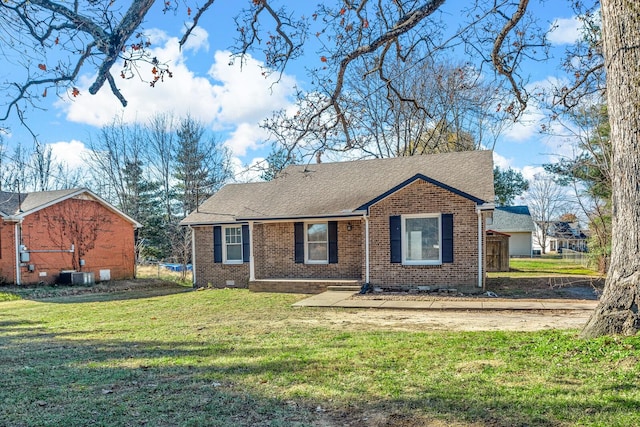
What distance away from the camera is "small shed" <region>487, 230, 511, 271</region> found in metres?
23.8

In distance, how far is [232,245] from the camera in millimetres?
17906

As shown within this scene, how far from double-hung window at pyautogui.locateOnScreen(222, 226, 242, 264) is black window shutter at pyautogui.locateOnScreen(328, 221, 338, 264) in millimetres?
3840

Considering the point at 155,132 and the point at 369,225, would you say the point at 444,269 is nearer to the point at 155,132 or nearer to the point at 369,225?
the point at 369,225

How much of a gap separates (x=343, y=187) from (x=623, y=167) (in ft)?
39.1

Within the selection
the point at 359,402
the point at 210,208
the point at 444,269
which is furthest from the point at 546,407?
the point at 210,208

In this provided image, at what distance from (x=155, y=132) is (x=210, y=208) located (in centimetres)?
1826

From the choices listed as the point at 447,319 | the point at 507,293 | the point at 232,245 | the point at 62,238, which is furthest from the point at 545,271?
the point at 62,238

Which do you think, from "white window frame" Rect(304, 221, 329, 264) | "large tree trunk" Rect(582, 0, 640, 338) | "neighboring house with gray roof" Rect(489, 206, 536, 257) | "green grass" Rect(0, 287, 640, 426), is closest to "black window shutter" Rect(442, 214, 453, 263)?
"white window frame" Rect(304, 221, 329, 264)

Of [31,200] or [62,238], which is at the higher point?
[31,200]

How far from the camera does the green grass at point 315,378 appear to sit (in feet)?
13.6

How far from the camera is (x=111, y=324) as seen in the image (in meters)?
9.97

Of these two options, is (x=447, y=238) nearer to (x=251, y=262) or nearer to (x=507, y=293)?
(x=507, y=293)

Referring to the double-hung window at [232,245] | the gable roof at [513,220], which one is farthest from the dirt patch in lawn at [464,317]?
the gable roof at [513,220]

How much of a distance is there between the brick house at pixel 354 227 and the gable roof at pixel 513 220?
26.3 metres
